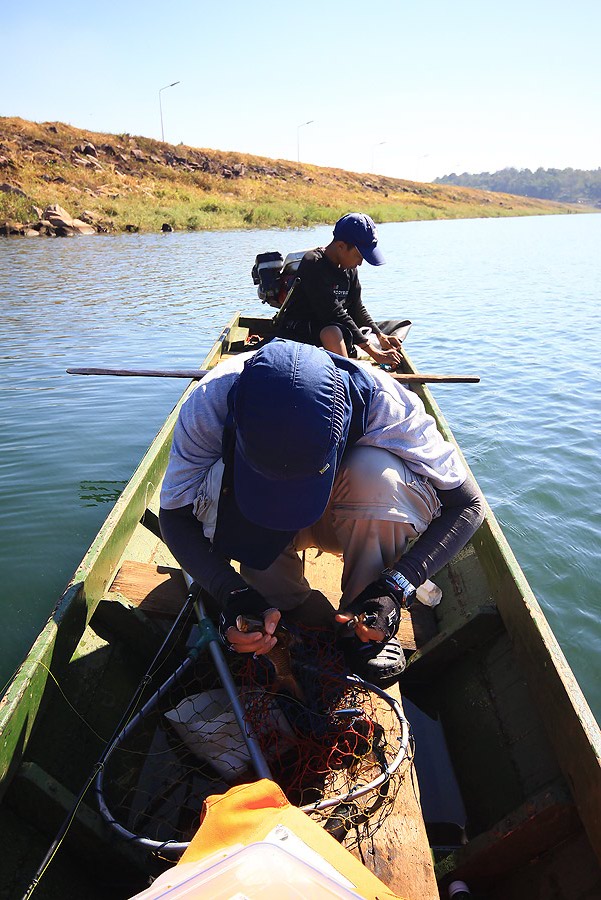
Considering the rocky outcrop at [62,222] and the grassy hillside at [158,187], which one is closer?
the rocky outcrop at [62,222]

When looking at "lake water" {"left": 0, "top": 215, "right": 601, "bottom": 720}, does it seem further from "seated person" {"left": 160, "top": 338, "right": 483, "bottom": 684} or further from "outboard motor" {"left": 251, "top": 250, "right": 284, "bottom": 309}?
"outboard motor" {"left": 251, "top": 250, "right": 284, "bottom": 309}

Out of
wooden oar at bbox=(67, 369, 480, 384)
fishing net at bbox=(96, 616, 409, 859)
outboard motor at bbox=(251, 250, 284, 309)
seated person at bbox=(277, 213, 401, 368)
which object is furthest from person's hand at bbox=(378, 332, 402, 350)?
fishing net at bbox=(96, 616, 409, 859)

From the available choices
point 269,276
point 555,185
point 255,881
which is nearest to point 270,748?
point 255,881

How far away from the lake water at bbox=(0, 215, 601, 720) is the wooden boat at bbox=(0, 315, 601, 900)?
3.87 ft

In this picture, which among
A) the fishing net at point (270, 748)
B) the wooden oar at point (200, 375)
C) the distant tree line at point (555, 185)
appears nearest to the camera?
the fishing net at point (270, 748)

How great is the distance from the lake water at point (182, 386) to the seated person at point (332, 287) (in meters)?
2.19

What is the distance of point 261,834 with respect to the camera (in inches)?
52.9

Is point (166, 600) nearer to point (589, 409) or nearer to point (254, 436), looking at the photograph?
point (254, 436)

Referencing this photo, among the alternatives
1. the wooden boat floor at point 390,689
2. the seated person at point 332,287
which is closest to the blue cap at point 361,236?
the seated person at point 332,287

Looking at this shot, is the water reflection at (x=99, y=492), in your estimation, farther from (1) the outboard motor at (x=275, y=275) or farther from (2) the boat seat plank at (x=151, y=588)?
(2) the boat seat plank at (x=151, y=588)

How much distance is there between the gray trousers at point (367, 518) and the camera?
2.34 meters

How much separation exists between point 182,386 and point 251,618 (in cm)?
725

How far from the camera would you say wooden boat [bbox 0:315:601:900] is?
76.8 inches

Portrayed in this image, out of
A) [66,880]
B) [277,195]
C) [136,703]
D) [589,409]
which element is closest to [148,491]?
[136,703]
